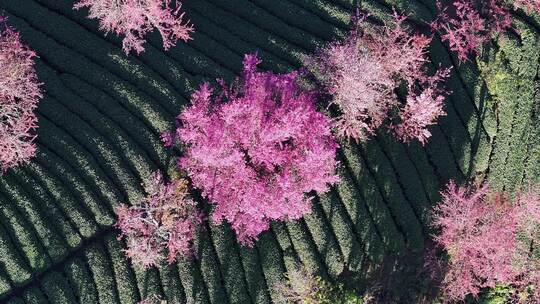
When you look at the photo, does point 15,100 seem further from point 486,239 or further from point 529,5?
point 529,5

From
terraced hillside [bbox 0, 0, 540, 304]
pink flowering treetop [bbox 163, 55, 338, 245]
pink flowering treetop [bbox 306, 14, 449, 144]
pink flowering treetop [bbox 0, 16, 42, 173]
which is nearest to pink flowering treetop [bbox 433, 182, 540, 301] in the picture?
terraced hillside [bbox 0, 0, 540, 304]

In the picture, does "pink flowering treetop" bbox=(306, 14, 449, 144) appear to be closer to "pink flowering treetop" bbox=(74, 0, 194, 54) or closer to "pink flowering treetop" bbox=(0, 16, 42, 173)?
"pink flowering treetop" bbox=(74, 0, 194, 54)

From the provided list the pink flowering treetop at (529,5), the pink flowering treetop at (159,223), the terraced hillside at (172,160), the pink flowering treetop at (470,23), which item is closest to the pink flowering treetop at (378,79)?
the terraced hillside at (172,160)

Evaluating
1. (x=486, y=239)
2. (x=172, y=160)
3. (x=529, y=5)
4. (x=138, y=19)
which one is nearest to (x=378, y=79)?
(x=486, y=239)

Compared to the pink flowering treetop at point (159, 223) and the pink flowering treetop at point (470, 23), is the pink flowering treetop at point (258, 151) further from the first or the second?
the pink flowering treetop at point (470, 23)

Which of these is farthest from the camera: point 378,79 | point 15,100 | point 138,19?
point 378,79

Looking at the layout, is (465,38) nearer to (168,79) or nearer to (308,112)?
(308,112)
